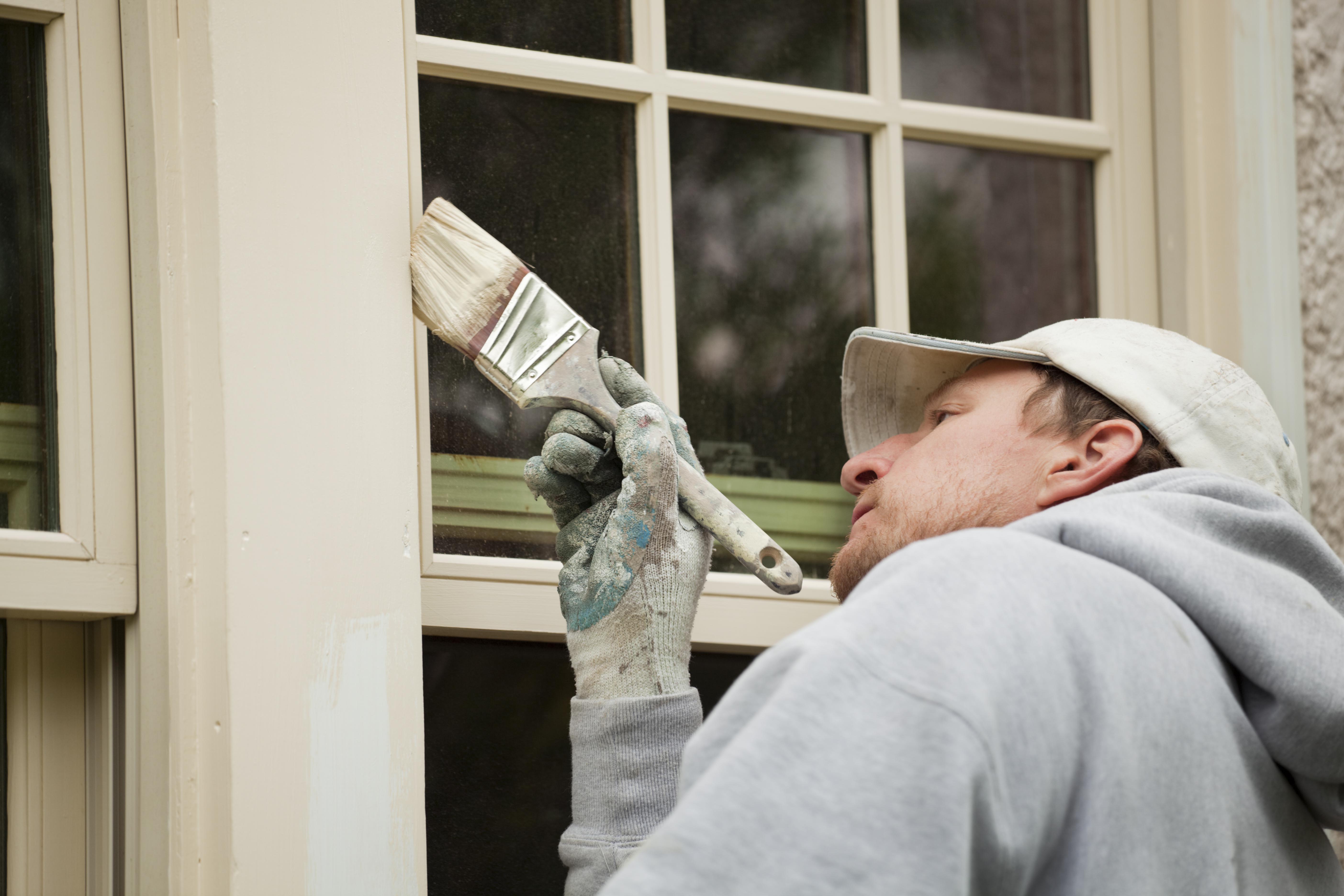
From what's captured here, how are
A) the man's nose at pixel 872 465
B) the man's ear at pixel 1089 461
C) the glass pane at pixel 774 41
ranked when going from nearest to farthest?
the man's ear at pixel 1089 461
the man's nose at pixel 872 465
the glass pane at pixel 774 41

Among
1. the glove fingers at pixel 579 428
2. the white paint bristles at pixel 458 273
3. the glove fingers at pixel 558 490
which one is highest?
the white paint bristles at pixel 458 273

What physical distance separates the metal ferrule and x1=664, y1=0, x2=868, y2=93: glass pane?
0.49 meters

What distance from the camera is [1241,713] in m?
0.87

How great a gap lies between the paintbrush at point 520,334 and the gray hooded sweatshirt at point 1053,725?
0.48 meters

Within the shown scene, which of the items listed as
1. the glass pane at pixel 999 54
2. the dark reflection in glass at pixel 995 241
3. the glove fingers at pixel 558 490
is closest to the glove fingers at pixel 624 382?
the glove fingers at pixel 558 490

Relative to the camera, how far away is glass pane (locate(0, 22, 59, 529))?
4.20 ft

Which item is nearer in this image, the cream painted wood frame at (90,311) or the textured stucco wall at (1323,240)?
the cream painted wood frame at (90,311)

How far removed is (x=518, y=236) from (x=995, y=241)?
30.8 inches

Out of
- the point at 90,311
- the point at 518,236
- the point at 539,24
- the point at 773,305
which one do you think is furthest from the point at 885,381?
the point at 90,311

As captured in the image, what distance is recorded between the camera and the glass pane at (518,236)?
4.96ft

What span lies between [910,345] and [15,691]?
108cm

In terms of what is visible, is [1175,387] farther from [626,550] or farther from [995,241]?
[995,241]

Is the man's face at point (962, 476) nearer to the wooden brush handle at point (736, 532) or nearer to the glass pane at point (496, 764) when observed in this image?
the wooden brush handle at point (736, 532)

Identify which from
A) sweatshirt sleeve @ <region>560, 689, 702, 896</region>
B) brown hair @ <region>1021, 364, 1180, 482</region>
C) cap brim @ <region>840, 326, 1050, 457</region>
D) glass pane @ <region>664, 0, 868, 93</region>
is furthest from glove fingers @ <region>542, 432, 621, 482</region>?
glass pane @ <region>664, 0, 868, 93</region>
